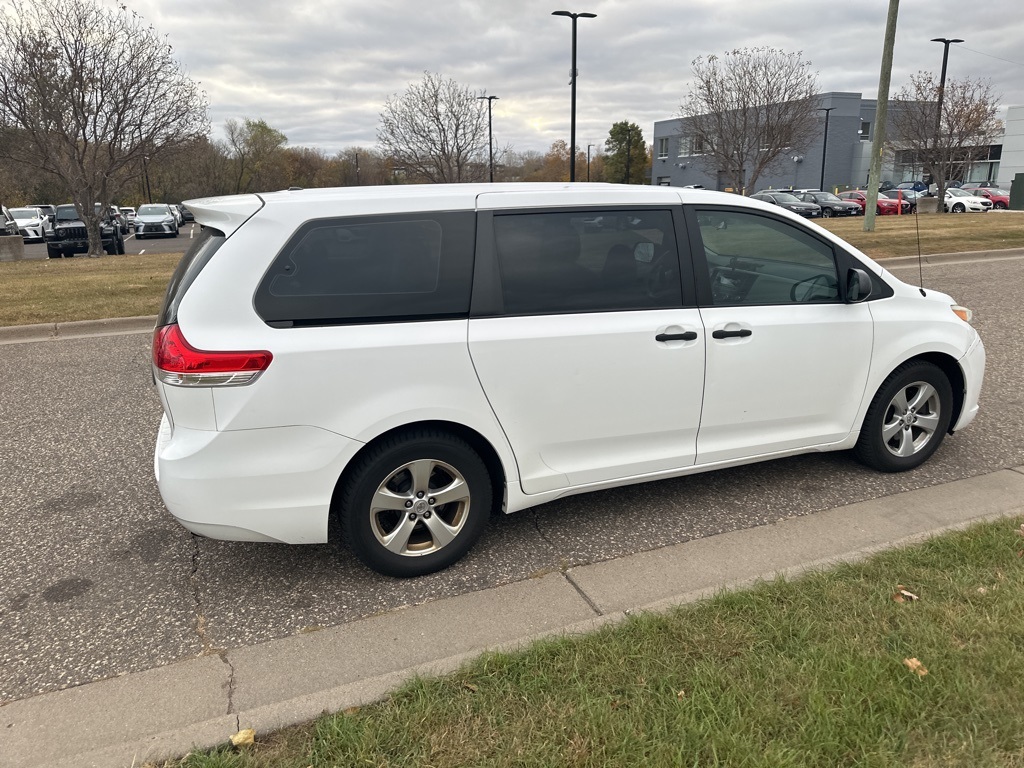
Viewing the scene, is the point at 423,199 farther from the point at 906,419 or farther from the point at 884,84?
the point at 884,84

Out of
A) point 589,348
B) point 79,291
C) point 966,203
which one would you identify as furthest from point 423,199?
point 966,203

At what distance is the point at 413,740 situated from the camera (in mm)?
2373

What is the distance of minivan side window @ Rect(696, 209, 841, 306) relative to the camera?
397 centimetres

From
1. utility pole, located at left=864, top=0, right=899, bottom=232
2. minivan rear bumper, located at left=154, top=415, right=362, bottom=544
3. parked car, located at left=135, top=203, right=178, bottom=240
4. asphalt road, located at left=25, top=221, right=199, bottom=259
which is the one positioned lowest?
asphalt road, located at left=25, top=221, right=199, bottom=259

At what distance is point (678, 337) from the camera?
12.2ft

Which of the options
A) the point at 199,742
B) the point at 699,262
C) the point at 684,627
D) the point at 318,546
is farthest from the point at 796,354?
the point at 199,742

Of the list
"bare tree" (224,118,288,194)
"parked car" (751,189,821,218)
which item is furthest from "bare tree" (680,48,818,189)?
"bare tree" (224,118,288,194)

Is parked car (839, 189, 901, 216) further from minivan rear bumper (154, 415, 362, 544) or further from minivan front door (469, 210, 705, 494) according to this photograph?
minivan rear bumper (154, 415, 362, 544)

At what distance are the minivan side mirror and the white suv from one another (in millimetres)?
10

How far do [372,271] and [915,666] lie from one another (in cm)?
258

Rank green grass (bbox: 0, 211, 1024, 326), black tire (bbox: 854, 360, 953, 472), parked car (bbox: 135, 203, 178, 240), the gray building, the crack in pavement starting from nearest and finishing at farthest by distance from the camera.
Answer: the crack in pavement, black tire (bbox: 854, 360, 953, 472), green grass (bbox: 0, 211, 1024, 326), parked car (bbox: 135, 203, 178, 240), the gray building

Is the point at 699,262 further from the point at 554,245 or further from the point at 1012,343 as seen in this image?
the point at 1012,343

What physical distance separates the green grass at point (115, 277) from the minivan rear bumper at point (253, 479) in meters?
7.73

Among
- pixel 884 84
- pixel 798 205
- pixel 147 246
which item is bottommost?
A: pixel 147 246
